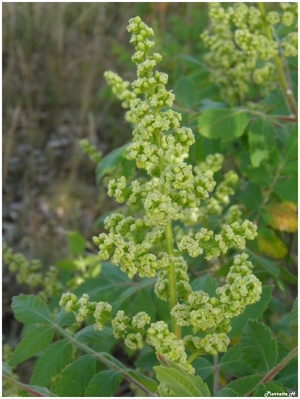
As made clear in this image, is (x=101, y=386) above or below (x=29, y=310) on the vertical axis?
below

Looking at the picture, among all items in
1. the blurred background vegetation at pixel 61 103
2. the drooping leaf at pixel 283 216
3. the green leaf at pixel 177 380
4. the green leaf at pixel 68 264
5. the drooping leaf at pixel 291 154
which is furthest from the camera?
the blurred background vegetation at pixel 61 103

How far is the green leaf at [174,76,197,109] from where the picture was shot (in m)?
2.66

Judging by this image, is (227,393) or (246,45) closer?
(227,393)

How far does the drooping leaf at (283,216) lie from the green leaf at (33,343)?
102 centimetres

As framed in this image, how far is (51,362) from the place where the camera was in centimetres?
164

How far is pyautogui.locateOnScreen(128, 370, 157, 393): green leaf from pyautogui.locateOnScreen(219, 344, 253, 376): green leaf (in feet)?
0.81

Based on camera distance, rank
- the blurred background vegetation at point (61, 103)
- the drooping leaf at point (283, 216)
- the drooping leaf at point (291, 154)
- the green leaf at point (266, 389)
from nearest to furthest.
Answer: the green leaf at point (266, 389)
the drooping leaf at point (291, 154)
the drooping leaf at point (283, 216)
the blurred background vegetation at point (61, 103)

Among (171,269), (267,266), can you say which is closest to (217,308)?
(171,269)

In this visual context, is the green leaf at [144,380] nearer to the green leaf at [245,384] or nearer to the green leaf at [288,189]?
the green leaf at [245,384]

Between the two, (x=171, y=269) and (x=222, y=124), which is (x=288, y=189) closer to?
(x=222, y=124)

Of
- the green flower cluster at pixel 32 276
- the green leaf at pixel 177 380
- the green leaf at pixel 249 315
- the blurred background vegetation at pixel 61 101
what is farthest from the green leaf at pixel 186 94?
the blurred background vegetation at pixel 61 101

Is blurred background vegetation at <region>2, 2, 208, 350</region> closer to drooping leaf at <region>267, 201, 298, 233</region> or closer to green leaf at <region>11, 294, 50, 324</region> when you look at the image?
drooping leaf at <region>267, 201, 298, 233</region>

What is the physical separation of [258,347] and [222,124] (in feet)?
3.02

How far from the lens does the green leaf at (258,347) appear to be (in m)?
1.63
